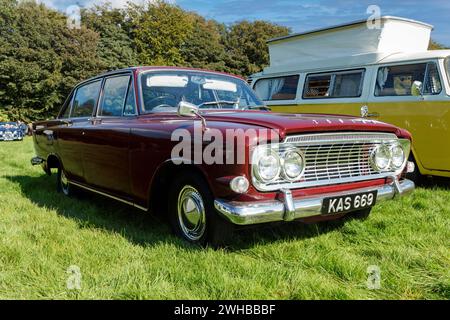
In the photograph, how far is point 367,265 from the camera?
2943mm

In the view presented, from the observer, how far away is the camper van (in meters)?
5.75

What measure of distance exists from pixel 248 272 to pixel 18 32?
3099 cm

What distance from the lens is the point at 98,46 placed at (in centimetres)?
3247

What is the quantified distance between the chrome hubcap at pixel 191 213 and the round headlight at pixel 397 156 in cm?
175

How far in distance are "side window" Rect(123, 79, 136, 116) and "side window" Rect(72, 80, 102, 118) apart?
0.89 meters

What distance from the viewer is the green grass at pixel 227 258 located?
8.41ft

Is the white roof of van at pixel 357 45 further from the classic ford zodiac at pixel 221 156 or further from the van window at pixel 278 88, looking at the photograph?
the classic ford zodiac at pixel 221 156

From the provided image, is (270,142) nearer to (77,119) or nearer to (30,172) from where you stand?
(77,119)

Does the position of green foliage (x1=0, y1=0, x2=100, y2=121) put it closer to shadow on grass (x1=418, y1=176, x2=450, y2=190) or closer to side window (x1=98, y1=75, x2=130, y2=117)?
side window (x1=98, y1=75, x2=130, y2=117)

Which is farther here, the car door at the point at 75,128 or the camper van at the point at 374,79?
the camper van at the point at 374,79

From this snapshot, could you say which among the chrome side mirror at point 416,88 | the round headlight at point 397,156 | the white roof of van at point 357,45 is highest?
the white roof of van at point 357,45

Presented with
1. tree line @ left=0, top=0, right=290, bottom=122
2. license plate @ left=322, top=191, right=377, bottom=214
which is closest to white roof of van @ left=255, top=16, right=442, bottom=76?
license plate @ left=322, top=191, right=377, bottom=214

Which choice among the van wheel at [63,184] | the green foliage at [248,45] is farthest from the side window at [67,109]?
the green foliage at [248,45]

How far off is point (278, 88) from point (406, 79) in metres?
2.75
